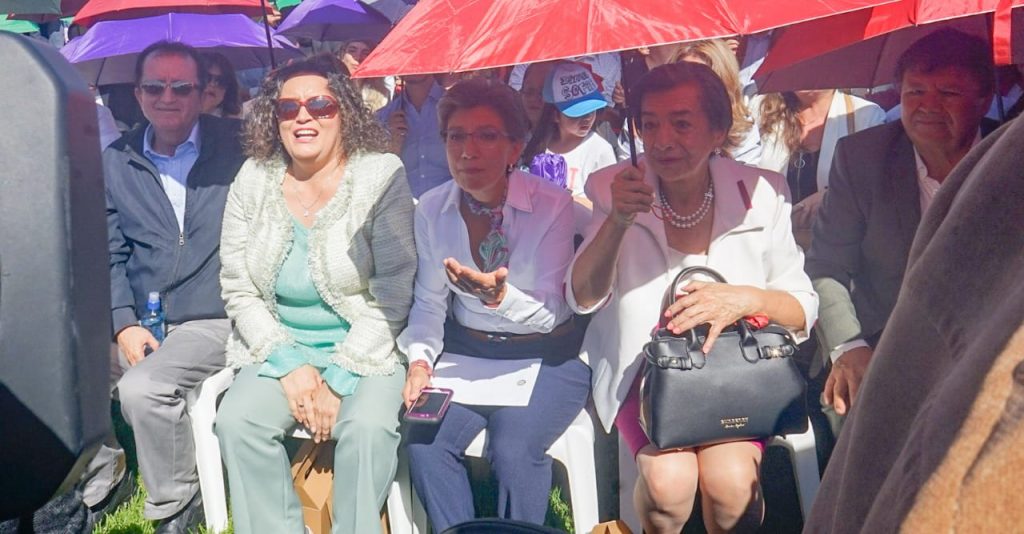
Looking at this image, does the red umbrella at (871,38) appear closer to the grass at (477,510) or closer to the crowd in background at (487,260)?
the crowd in background at (487,260)

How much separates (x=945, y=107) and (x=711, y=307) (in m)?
1.00

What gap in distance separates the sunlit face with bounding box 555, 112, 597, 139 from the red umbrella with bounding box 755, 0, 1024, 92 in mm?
887

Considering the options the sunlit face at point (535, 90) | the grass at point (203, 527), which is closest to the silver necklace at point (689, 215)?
the grass at point (203, 527)

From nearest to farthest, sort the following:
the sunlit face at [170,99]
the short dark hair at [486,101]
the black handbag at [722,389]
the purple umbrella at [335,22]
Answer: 1. the black handbag at [722,389]
2. the short dark hair at [486,101]
3. the sunlit face at [170,99]
4. the purple umbrella at [335,22]

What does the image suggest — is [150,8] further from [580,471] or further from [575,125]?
[580,471]

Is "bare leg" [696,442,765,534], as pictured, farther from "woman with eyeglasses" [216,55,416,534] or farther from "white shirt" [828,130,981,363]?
"woman with eyeglasses" [216,55,416,534]

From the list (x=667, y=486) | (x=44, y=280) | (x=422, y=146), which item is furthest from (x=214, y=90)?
(x=44, y=280)

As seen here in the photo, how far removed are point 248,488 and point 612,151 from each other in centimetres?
231

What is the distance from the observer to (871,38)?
12.0ft

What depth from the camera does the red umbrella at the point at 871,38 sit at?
251 centimetres

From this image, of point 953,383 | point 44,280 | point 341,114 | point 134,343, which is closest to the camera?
point 953,383

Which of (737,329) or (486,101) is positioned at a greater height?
(486,101)

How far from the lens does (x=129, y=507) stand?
4.22m

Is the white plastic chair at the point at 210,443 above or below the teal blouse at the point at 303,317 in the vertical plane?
below
